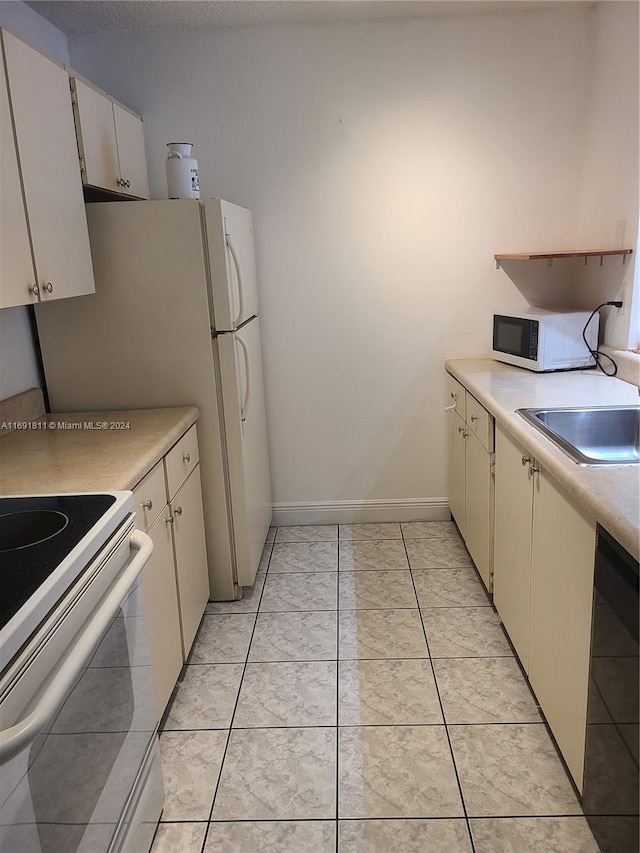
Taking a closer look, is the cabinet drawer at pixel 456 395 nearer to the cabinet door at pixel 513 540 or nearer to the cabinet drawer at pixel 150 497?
the cabinet door at pixel 513 540

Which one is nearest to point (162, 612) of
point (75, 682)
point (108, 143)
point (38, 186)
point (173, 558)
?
point (173, 558)

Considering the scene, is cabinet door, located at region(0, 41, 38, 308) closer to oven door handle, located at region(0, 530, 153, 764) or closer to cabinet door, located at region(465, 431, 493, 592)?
oven door handle, located at region(0, 530, 153, 764)

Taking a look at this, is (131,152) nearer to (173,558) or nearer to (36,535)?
(173,558)

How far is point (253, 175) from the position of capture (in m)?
3.24

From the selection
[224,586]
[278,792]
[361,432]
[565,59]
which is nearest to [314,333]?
[361,432]

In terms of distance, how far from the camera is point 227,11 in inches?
113

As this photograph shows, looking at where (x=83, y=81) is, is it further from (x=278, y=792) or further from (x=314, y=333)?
(x=278, y=792)

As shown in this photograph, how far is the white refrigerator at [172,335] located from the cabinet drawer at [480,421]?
3.20 ft

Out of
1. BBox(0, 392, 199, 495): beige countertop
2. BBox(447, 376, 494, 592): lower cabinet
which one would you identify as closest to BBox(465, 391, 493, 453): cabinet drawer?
BBox(447, 376, 494, 592): lower cabinet

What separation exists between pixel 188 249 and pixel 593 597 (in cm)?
187

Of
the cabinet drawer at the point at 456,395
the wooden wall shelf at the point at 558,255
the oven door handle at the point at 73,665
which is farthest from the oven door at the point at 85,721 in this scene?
the wooden wall shelf at the point at 558,255

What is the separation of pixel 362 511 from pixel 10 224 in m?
2.37

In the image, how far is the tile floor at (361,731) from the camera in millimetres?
1714

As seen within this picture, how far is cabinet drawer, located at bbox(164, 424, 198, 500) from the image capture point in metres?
2.23
